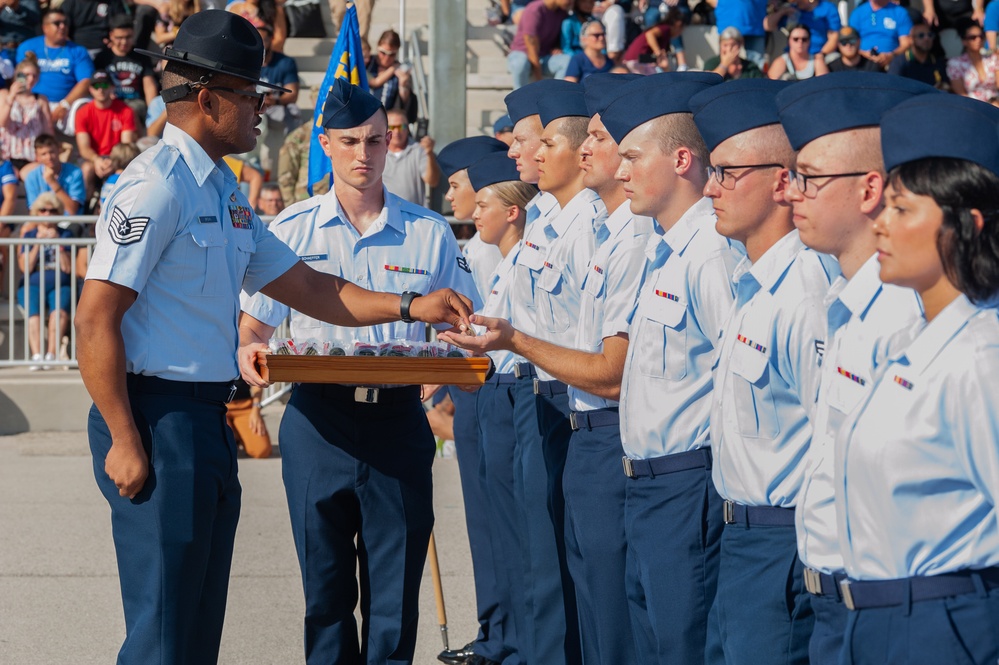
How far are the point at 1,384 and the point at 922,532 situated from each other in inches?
399

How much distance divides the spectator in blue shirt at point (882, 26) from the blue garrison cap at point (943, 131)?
12.9 meters

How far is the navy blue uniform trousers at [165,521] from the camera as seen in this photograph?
3717mm

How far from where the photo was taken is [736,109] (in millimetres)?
3770

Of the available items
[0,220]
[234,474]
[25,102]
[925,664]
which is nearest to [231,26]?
[234,474]

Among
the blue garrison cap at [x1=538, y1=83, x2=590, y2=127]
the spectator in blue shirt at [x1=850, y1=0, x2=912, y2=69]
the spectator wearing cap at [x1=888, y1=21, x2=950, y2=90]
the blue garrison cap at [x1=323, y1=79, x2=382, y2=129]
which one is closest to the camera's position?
the blue garrison cap at [x1=323, y1=79, x2=382, y2=129]

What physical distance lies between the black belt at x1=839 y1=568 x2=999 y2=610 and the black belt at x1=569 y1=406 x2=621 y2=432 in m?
1.89

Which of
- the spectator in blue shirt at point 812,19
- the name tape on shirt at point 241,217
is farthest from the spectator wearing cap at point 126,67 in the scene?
the name tape on shirt at point 241,217

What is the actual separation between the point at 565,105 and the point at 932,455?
315 cm

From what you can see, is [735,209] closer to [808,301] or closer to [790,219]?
[790,219]

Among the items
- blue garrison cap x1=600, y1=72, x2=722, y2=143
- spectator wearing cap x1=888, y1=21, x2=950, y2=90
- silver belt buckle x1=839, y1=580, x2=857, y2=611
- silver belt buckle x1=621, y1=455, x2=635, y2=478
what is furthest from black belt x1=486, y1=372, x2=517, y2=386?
spectator wearing cap x1=888, y1=21, x2=950, y2=90

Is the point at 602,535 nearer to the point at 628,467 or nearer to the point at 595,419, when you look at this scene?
the point at 595,419

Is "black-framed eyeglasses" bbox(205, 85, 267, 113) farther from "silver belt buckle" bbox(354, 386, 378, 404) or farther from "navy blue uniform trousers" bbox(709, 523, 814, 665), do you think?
"navy blue uniform trousers" bbox(709, 523, 814, 665)

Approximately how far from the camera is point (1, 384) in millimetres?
11359

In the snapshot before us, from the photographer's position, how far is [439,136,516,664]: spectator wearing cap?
5754mm
